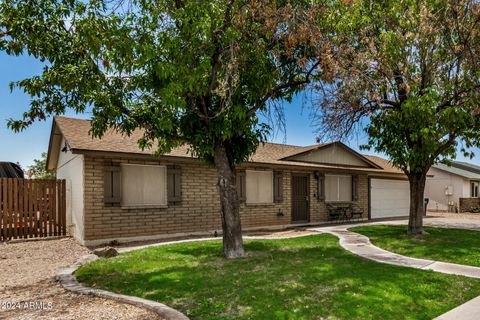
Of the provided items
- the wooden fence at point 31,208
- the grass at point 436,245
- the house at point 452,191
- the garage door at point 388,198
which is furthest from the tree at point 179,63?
the house at point 452,191

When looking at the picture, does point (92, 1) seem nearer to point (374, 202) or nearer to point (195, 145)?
point (195, 145)

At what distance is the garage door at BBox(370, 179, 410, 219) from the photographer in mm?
20531

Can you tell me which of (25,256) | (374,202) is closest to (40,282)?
(25,256)

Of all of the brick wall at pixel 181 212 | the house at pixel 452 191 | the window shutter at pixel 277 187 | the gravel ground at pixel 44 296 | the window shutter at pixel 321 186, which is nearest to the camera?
the gravel ground at pixel 44 296

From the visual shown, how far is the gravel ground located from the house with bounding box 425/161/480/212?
88.5ft

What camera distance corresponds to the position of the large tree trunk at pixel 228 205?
803 centimetres

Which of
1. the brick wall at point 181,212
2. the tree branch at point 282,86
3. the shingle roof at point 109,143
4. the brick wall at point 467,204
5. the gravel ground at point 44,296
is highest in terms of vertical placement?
the tree branch at point 282,86

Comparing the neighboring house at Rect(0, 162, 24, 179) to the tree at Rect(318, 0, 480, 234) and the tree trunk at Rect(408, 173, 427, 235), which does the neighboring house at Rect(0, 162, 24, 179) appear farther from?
the tree trunk at Rect(408, 173, 427, 235)

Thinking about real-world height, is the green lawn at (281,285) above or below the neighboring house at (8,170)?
below

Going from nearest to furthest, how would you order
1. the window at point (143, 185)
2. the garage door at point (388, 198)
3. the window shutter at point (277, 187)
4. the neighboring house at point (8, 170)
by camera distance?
the window at point (143, 185)
the neighboring house at point (8, 170)
the window shutter at point (277, 187)
the garage door at point (388, 198)

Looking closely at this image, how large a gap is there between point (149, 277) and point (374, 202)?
1674cm

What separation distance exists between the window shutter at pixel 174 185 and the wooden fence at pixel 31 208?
142 inches

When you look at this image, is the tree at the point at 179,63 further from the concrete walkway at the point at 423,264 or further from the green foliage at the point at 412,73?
the concrete walkway at the point at 423,264

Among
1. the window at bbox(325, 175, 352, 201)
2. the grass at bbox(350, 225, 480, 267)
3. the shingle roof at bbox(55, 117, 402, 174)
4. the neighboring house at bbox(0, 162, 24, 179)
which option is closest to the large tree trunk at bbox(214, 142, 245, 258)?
the shingle roof at bbox(55, 117, 402, 174)
